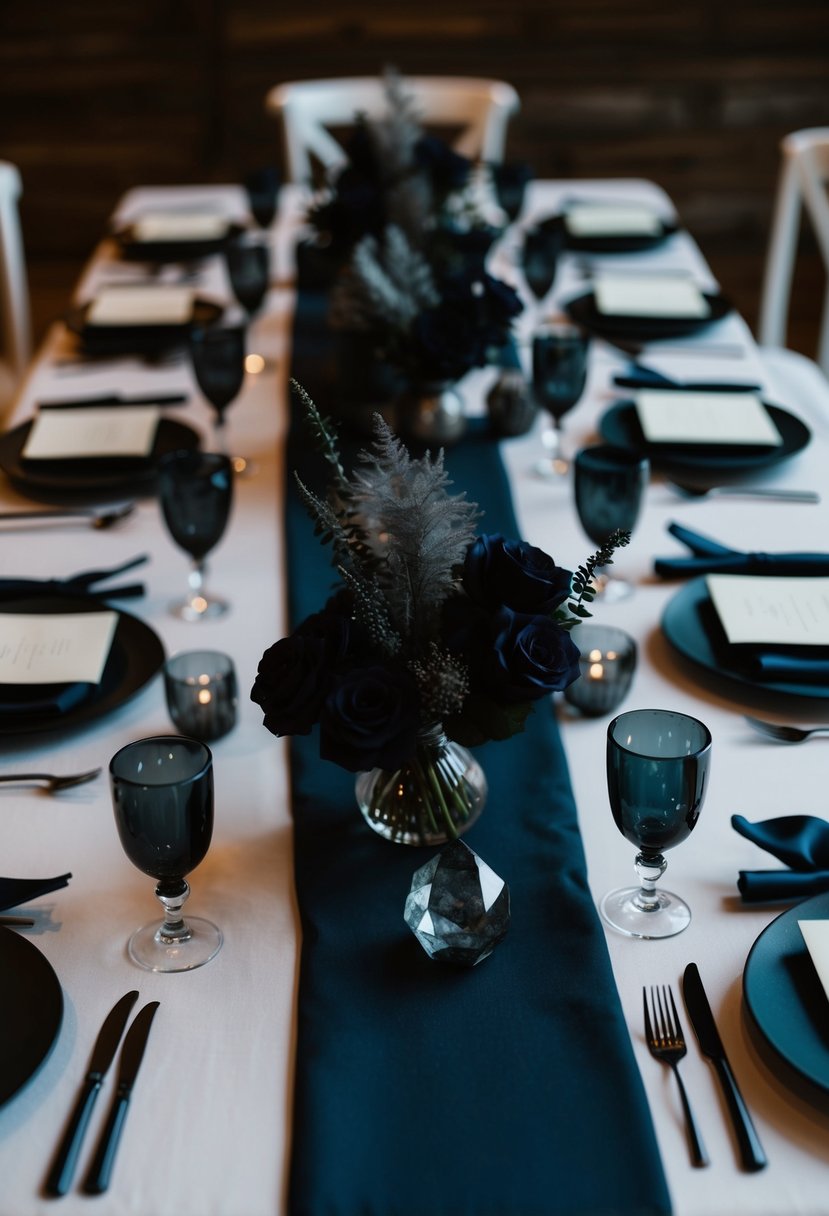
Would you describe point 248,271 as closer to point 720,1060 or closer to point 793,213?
point 793,213

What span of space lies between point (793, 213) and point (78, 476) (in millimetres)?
1817

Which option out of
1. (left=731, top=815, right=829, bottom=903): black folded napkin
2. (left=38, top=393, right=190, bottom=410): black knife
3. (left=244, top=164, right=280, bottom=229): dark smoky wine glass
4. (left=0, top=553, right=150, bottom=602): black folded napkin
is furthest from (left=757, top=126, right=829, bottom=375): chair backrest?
(left=731, top=815, right=829, bottom=903): black folded napkin

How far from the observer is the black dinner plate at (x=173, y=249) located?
258 centimetres

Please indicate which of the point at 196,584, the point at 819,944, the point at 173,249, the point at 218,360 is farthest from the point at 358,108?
the point at 819,944

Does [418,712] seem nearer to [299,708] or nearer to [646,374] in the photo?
[299,708]

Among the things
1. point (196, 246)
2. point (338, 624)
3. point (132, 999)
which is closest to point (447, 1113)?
point (132, 999)

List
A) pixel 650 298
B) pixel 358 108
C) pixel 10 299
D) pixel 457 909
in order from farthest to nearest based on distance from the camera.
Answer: pixel 358 108 → pixel 10 299 → pixel 650 298 → pixel 457 909

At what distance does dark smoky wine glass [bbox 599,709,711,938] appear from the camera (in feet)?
2.99

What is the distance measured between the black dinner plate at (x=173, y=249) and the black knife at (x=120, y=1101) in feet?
6.40

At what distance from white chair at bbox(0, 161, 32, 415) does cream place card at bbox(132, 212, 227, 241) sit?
10.8 inches

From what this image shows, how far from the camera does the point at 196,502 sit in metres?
1.40

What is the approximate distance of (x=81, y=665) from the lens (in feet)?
4.16

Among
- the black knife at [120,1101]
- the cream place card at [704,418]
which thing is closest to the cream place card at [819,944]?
the black knife at [120,1101]

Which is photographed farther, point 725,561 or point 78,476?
point 78,476
